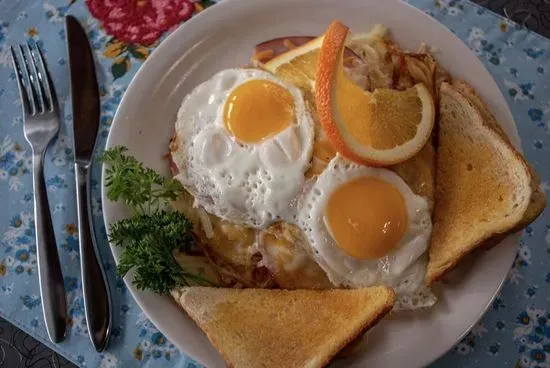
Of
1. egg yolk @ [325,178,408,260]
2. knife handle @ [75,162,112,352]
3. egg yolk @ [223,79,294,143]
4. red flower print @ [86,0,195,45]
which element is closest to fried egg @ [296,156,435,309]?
egg yolk @ [325,178,408,260]

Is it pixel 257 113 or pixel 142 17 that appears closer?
pixel 257 113

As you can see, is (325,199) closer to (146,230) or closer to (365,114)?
(365,114)

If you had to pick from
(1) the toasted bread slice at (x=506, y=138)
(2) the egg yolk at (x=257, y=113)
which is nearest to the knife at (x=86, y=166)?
(2) the egg yolk at (x=257, y=113)

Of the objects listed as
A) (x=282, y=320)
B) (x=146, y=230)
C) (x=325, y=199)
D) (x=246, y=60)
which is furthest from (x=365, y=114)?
(x=146, y=230)

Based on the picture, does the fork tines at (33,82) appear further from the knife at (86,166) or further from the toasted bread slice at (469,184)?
the toasted bread slice at (469,184)

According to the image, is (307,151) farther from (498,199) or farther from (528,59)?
(528,59)

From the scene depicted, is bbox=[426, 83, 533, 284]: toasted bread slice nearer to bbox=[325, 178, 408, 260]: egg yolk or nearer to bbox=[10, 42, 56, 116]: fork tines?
bbox=[325, 178, 408, 260]: egg yolk

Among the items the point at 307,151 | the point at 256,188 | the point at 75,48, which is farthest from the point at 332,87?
the point at 75,48
